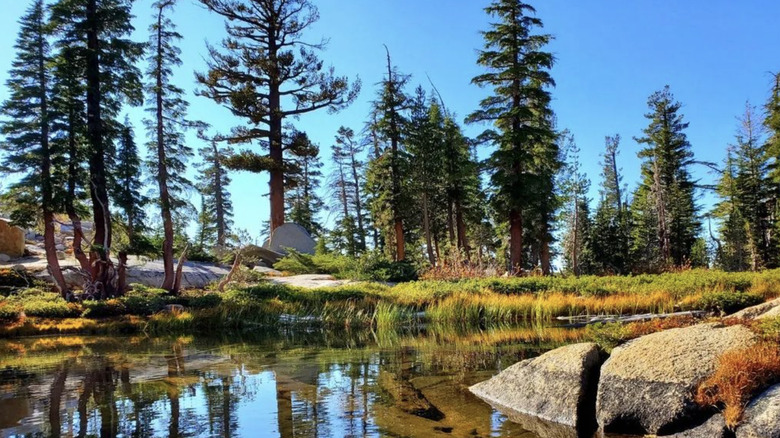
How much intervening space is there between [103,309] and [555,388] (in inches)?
579

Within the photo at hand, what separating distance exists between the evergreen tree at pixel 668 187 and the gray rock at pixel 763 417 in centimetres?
3649

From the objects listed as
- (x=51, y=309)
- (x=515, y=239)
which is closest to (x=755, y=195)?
(x=515, y=239)

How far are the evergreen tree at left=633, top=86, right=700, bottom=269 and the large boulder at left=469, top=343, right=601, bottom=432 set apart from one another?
35523mm

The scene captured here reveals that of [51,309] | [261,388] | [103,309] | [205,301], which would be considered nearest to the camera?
[261,388]

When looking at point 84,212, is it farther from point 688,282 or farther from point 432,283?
point 688,282

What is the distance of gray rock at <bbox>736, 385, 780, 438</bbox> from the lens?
378 cm

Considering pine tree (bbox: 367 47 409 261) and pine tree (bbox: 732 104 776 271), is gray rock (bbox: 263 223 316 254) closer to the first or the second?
pine tree (bbox: 367 47 409 261)

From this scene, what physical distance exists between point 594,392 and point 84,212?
1922 cm

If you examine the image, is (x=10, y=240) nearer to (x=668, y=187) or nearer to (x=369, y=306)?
(x=369, y=306)

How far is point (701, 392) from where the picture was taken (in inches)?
169

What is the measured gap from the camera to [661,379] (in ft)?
15.1

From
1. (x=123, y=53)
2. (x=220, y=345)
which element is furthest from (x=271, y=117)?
(x=220, y=345)

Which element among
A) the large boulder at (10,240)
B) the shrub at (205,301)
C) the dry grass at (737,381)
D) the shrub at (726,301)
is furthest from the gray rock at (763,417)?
the large boulder at (10,240)

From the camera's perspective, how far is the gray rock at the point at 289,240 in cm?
2847
